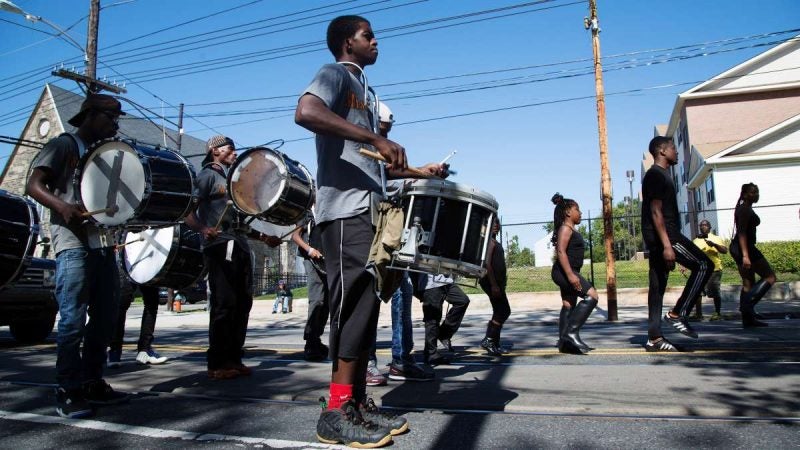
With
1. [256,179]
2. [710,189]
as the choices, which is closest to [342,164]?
[256,179]

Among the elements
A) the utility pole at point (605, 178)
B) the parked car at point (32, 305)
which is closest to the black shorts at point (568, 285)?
the utility pole at point (605, 178)

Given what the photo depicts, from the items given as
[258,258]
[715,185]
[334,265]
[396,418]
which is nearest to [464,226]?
[334,265]

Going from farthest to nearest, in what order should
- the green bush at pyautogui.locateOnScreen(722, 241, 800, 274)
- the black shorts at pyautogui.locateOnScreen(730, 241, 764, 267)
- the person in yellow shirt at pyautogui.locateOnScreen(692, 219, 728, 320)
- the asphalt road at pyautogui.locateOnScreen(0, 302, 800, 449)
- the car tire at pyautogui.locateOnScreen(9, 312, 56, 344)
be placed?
the green bush at pyautogui.locateOnScreen(722, 241, 800, 274) → the person in yellow shirt at pyautogui.locateOnScreen(692, 219, 728, 320) → the car tire at pyautogui.locateOnScreen(9, 312, 56, 344) → the black shorts at pyautogui.locateOnScreen(730, 241, 764, 267) → the asphalt road at pyautogui.locateOnScreen(0, 302, 800, 449)

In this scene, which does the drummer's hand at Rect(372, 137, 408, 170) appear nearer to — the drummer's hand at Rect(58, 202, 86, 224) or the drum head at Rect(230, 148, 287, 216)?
the drum head at Rect(230, 148, 287, 216)

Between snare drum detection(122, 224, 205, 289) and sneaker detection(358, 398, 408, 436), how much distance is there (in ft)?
11.0

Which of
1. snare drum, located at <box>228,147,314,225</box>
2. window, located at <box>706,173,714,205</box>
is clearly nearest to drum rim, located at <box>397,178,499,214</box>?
snare drum, located at <box>228,147,314,225</box>

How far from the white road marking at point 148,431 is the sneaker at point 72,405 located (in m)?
0.05

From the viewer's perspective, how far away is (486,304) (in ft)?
61.2

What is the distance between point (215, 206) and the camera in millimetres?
5707

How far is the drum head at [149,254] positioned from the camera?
6184 mm

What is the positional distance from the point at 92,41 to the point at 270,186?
640 inches

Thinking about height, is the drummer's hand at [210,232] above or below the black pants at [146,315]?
above

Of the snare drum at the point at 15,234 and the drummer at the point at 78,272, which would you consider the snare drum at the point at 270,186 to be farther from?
→ the snare drum at the point at 15,234

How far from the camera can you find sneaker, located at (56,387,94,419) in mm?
4000
